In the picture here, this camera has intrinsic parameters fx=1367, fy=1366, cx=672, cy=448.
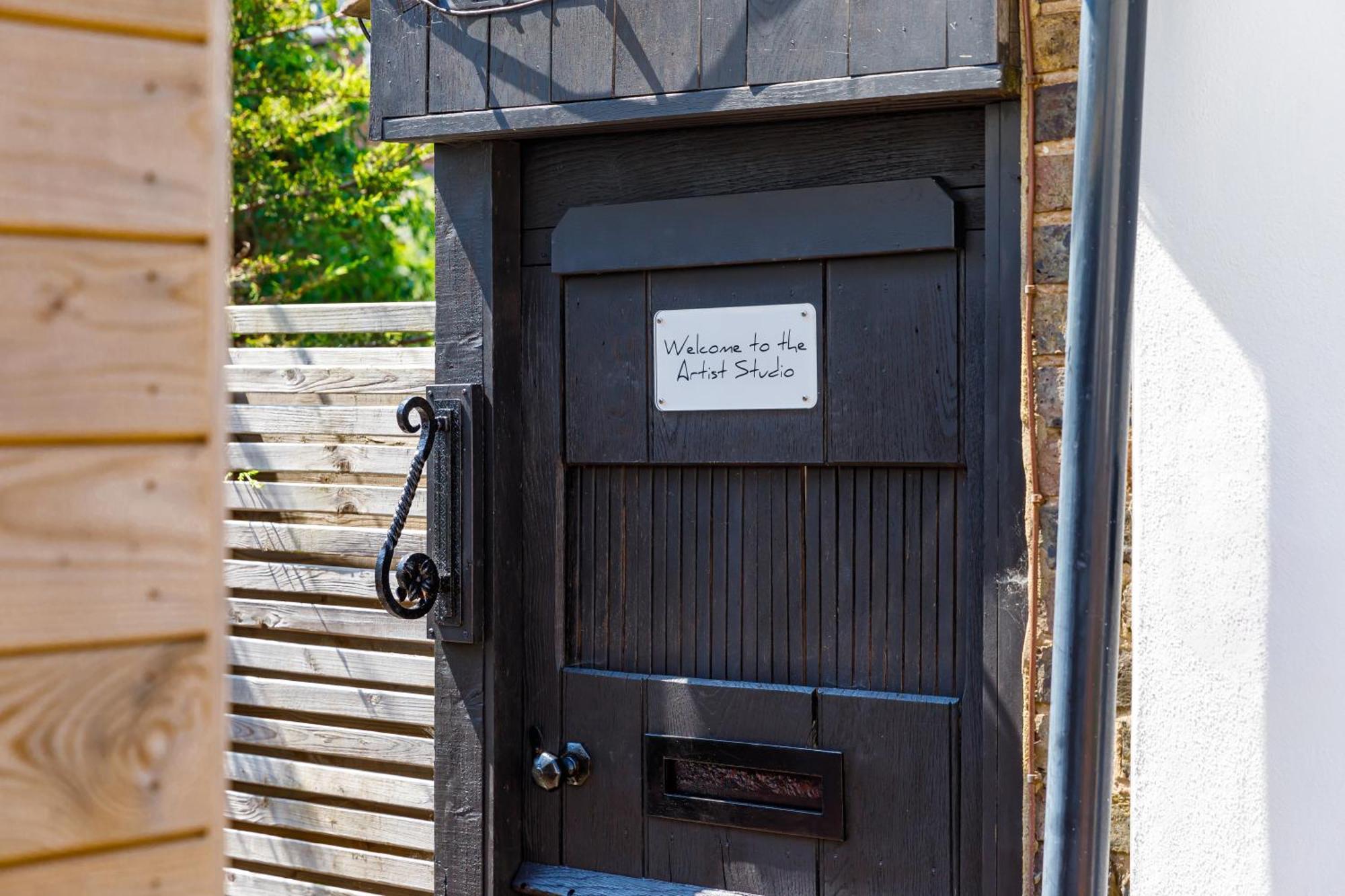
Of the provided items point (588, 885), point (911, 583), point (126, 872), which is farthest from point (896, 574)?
point (126, 872)

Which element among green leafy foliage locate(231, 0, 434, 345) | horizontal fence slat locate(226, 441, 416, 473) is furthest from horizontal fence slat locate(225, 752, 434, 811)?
green leafy foliage locate(231, 0, 434, 345)

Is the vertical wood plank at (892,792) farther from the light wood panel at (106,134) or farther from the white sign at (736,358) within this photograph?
the light wood panel at (106,134)

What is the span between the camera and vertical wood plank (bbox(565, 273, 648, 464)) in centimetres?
232

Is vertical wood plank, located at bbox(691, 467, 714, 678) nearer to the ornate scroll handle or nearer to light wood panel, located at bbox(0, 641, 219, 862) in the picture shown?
the ornate scroll handle

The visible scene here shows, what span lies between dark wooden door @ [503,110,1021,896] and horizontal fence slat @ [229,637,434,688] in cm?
53

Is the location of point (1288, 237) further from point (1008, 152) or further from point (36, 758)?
point (36, 758)

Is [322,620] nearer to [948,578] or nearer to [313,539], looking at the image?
[313,539]

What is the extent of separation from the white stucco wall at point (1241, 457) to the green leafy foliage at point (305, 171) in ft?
13.2

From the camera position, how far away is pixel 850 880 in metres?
2.18

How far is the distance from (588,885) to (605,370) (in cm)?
89

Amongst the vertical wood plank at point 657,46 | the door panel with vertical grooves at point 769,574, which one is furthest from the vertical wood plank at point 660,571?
the vertical wood plank at point 657,46

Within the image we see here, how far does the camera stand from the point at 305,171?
5.84 m

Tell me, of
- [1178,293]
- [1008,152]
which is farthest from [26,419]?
[1008,152]

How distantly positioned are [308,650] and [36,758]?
86.0 inches
